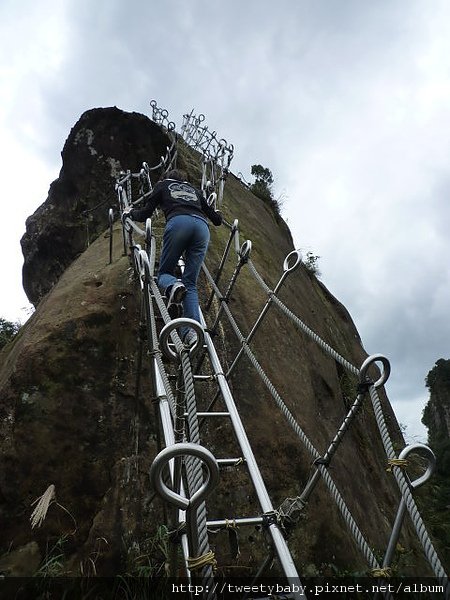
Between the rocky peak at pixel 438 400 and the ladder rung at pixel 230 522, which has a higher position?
the rocky peak at pixel 438 400

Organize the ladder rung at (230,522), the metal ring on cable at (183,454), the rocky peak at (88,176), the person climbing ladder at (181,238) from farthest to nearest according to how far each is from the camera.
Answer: the rocky peak at (88,176) → the person climbing ladder at (181,238) → the ladder rung at (230,522) → the metal ring on cable at (183,454)

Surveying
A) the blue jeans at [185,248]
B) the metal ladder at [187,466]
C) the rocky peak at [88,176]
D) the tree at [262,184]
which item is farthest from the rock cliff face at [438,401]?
the metal ladder at [187,466]

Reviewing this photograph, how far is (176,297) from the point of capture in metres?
3.15

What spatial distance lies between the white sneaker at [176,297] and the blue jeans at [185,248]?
117 mm

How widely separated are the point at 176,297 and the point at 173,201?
89 cm

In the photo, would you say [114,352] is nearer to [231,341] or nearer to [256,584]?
[231,341]

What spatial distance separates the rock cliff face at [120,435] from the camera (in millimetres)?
2770

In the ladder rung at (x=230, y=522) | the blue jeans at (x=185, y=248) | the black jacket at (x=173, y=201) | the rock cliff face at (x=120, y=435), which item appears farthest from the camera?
the black jacket at (x=173, y=201)

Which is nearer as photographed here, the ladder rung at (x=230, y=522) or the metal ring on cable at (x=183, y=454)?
the metal ring on cable at (x=183, y=454)

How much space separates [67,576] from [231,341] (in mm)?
2164

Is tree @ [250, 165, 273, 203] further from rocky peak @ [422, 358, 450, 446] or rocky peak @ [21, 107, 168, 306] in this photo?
rocky peak @ [422, 358, 450, 446]

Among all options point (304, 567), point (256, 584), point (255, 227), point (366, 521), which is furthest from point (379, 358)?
point (255, 227)

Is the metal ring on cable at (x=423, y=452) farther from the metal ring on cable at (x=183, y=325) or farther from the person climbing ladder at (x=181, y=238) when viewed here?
the person climbing ladder at (x=181, y=238)

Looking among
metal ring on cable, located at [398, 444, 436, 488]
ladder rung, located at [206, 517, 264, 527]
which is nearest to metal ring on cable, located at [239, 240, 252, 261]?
ladder rung, located at [206, 517, 264, 527]
